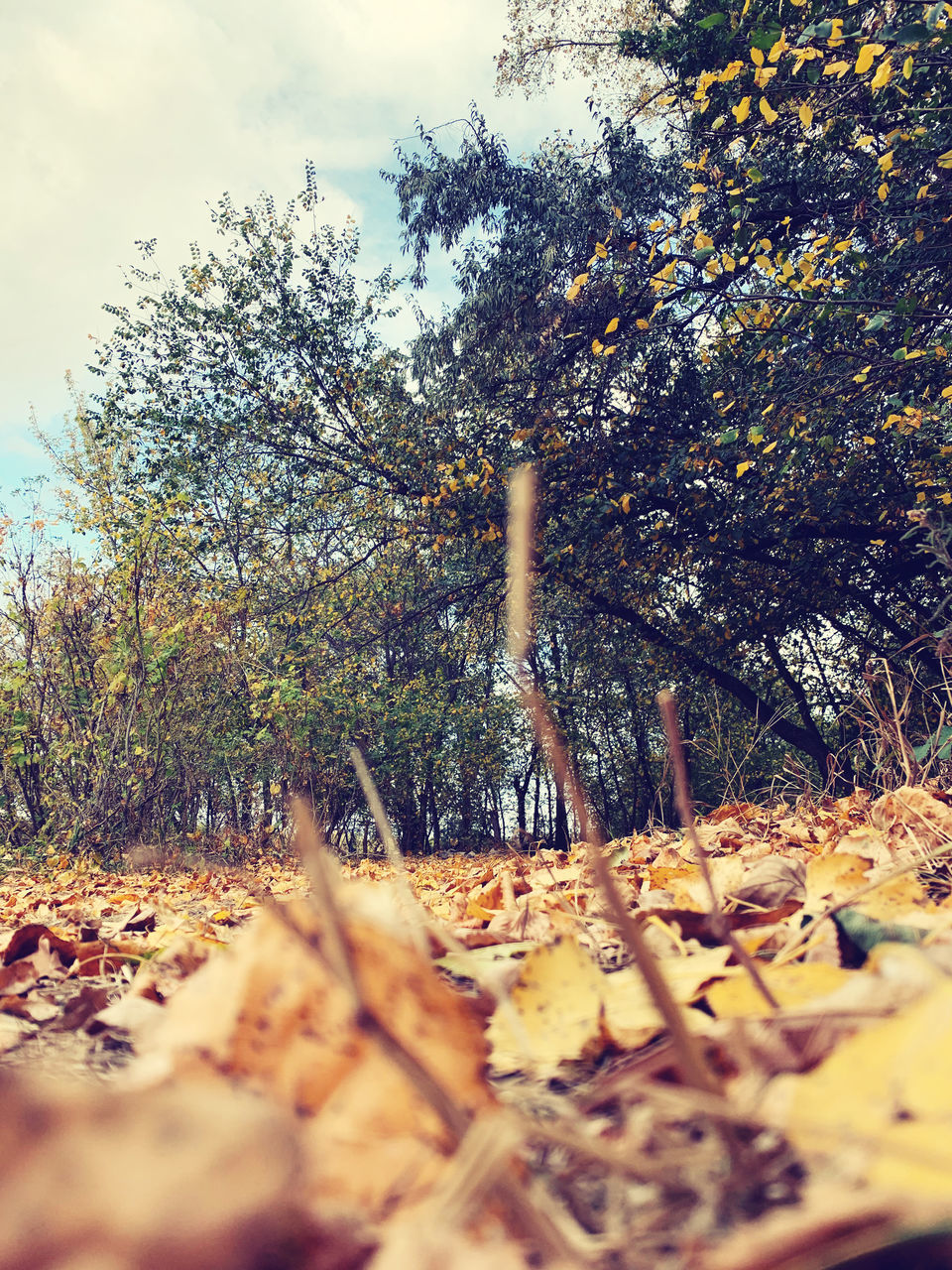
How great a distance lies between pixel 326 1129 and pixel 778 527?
20.8 feet

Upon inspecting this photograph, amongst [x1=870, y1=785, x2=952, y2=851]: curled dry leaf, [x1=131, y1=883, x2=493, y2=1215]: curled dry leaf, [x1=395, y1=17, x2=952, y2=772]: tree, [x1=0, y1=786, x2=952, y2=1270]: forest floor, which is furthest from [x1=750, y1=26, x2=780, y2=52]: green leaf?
[x1=131, y1=883, x2=493, y2=1215]: curled dry leaf

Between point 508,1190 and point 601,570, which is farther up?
point 601,570

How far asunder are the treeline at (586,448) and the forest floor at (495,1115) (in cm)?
172

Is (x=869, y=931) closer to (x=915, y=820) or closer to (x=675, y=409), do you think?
(x=915, y=820)

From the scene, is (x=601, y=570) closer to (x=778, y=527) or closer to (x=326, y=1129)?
(x=778, y=527)

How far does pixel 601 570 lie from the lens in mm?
6754

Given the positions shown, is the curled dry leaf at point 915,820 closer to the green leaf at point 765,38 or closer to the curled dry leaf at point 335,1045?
the curled dry leaf at point 335,1045

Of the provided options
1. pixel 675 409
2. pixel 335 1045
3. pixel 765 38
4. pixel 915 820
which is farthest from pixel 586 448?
pixel 335 1045

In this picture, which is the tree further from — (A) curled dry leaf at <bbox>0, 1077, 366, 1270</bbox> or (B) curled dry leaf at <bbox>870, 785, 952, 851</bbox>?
(A) curled dry leaf at <bbox>0, 1077, 366, 1270</bbox>

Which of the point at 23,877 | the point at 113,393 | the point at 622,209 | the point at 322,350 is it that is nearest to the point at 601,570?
the point at 622,209

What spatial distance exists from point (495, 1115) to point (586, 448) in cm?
628

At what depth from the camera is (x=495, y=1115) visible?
0.33 metres

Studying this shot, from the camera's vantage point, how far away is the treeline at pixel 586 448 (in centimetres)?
411

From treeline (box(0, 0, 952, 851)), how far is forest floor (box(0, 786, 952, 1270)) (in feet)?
5.63
